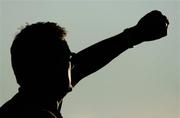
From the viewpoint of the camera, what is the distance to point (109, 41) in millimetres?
A: 2117

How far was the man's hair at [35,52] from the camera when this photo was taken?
174 cm

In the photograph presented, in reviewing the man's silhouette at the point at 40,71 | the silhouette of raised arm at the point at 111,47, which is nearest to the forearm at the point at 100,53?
the silhouette of raised arm at the point at 111,47

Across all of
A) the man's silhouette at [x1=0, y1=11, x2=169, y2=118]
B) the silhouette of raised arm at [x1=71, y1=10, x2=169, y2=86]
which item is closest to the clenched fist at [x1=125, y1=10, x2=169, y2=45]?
the silhouette of raised arm at [x1=71, y1=10, x2=169, y2=86]

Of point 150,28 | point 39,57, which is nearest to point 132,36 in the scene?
point 150,28

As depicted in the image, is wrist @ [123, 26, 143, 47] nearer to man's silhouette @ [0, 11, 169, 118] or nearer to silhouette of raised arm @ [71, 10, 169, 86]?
silhouette of raised arm @ [71, 10, 169, 86]

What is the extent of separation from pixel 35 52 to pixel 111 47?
1.62 feet

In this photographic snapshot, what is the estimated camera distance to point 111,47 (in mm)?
2102

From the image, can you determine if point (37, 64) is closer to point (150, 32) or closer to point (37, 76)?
point (37, 76)

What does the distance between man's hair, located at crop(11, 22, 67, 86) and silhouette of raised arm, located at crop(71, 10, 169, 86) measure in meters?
0.32

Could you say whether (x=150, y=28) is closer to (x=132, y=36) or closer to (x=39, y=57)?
(x=132, y=36)

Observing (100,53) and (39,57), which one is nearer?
(39,57)

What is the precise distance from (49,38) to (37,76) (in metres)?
0.17

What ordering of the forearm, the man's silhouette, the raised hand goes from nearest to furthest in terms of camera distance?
the man's silhouette → the raised hand → the forearm

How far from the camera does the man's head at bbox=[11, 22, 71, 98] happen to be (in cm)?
171
